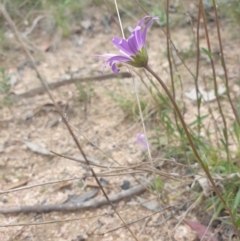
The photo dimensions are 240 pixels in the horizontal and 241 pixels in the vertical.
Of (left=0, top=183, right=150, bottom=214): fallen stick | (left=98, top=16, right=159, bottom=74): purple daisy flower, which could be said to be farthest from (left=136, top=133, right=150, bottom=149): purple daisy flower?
(left=98, top=16, right=159, bottom=74): purple daisy flower

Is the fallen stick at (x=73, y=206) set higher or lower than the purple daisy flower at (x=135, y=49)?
lower

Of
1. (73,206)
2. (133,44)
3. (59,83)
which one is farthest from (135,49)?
(59,83)

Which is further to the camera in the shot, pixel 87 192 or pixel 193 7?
pixel 193 7

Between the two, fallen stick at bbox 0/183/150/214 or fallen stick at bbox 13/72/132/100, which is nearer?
fallen stick at bbox 0/183/150/214

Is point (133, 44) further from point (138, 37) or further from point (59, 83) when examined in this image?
point (59, 83)

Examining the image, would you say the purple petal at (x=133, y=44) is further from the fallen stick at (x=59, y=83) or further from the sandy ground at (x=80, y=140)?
the fallen stick at (x=59, y=83)

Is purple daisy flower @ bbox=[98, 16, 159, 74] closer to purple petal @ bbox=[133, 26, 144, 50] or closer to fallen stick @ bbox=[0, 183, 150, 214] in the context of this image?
purple petal @ bbox=[133, 26, 144, 50]

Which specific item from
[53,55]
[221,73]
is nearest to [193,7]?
[221,73]

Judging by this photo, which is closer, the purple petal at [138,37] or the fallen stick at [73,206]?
the purple petal at [138,37]

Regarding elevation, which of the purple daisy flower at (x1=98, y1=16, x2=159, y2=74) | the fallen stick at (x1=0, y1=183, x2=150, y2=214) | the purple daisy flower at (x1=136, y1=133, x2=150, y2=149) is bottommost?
the fallen stick at (x1=0, y1=183, x2=150, y2=214)

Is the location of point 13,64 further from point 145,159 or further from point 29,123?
point 145,159

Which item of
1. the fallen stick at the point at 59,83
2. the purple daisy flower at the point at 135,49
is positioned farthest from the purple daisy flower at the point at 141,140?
the purple daisy flower at the point at 135,49
